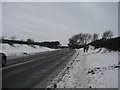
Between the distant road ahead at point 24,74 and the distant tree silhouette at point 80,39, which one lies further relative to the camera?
the distant tree silhouette at point 80,39

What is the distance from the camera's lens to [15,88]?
21.5 ft

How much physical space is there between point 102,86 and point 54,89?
1.95 meters

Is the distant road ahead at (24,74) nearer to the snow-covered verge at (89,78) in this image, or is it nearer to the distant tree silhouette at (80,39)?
the snow-covered verge at (89,78)

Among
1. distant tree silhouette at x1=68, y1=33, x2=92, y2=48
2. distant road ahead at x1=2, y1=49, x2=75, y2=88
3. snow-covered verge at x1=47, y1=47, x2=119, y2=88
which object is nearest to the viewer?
snow-covered verge at x1=47, y1=47, x2=119, y2=88

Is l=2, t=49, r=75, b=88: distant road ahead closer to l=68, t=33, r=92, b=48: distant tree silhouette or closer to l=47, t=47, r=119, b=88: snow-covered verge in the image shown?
l=47, t=47, r=119, b=88: snow-covered verge

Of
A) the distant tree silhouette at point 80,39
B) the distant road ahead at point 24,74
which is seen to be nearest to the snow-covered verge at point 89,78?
the distant road ahead at point 24,74

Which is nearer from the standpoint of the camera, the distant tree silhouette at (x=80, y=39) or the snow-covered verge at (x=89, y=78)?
the snow-covered verge at (x=89, y=78)

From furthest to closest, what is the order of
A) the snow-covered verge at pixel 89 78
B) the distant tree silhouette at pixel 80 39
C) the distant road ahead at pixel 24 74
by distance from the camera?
the distant tree silhouette at pixel 80 39
the distant road ahead at pixel 24 74
the snow-covered verge at pixel 89 78

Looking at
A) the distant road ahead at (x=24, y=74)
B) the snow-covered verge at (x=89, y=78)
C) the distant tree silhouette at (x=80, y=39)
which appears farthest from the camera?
the distant tree silhouette at (x=80, y=39)

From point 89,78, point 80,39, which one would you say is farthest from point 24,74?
point 80,39

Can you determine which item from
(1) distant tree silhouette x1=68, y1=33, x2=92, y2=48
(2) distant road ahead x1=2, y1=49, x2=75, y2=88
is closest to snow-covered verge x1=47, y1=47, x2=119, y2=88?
(2) distant road ahead x1=2, y1=49, x2=75, y2=88

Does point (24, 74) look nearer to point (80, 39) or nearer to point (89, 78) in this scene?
point (89, 78)

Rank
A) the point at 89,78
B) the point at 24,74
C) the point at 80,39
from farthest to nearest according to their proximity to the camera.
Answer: the point at 80,39 → the point at 24,74 → the point at 89,78

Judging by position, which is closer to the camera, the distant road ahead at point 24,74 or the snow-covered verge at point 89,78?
the snow-covered verge at point 89,78
